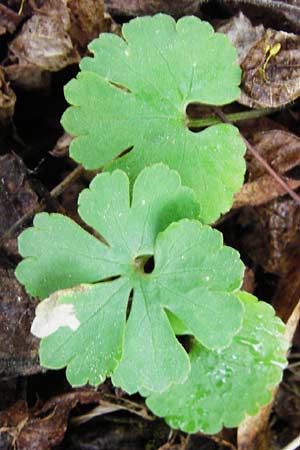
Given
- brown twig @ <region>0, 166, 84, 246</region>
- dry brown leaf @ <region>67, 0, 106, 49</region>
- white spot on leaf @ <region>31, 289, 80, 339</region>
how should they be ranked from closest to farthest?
white spot on leaf @ <region>31, 289, 80, 339</region>
brown twig @ <region>0, 166, 84, 246</region>
dry brown leaf @ <region>67, 0, 106, 49</region>

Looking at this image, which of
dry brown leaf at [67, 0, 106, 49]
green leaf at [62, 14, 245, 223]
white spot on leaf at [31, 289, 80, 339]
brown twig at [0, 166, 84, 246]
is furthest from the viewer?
dry brown leaf at [67, 0, 106, 49]

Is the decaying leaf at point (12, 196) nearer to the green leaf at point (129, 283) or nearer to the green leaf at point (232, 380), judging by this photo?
the green leaf at point (129, 283)

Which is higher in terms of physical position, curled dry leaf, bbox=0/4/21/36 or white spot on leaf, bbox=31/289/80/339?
curled dry leaf, bbox=0/4/21/36

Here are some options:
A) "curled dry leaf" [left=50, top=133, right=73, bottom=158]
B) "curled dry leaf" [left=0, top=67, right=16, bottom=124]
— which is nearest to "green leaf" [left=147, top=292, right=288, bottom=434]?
"curled dry leaf" [left=50, top=133, right=73, bottom=158]

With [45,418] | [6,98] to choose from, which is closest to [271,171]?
[6,98]

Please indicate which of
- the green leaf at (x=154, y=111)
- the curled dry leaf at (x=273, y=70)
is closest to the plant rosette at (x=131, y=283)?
the green leaf at (x=154, y=111)

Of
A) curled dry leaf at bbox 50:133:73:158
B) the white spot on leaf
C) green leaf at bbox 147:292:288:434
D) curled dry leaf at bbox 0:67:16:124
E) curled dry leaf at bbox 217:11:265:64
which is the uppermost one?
curled dry leaf at bbox 0:67:16:124

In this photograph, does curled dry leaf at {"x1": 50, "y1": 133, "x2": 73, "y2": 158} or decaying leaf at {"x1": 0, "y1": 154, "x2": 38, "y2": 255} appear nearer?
decaying leaf at {"x1": 0, "y1": 154, "x2": 38, "y2": 255}

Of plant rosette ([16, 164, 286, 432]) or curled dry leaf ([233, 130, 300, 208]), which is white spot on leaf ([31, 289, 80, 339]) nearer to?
plant rosette ([16, 164, 286, 432])
